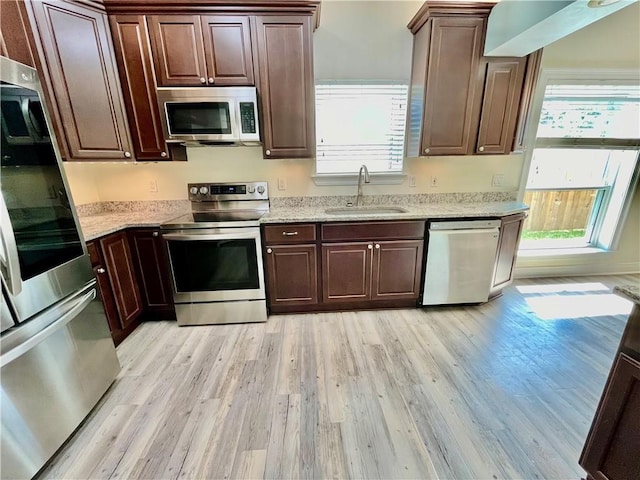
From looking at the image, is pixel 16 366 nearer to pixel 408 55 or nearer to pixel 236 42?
pixel 236 42

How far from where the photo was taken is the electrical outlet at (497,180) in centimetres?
281

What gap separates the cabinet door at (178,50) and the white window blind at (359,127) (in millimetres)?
1009

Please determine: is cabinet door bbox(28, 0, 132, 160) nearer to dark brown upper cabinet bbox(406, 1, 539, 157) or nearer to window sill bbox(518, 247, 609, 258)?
dark brown upper cabinet bbox(406, 1, 539, 157)

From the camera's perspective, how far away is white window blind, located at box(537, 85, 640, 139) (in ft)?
8.73

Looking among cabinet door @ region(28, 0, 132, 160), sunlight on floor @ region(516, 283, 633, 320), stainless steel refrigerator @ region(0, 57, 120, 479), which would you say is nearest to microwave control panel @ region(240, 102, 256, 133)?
cabinet door @ region(28, 0, 132, 160)

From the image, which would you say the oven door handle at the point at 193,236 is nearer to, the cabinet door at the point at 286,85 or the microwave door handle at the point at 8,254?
the cabinet door at the point at 286,85

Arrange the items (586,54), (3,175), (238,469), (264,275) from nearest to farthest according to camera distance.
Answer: (3,175) < (238,469) < (264,275) < (586,54)

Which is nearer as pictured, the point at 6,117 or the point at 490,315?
the point at 6,117

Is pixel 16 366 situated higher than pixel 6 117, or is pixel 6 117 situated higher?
pixel 6 117

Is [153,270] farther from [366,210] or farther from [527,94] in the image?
[527,94]

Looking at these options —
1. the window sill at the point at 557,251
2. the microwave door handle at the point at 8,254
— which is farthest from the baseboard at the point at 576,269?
the microwave door handle at the point at 8,254

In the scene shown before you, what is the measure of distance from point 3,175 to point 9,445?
3.61 feet

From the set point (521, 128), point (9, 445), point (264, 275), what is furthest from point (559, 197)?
point (9, 445)

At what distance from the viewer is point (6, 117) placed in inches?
43.4
